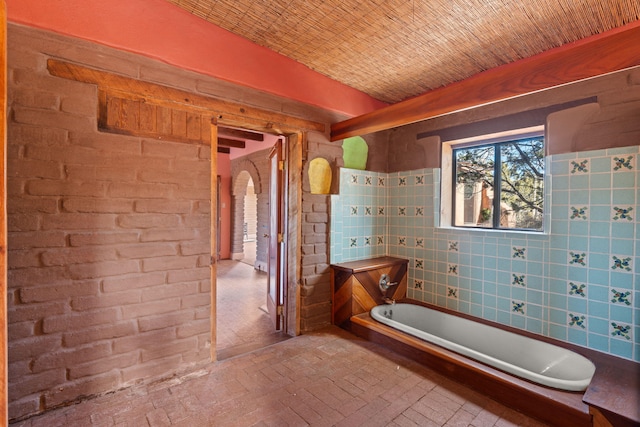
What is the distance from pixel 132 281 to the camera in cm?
194

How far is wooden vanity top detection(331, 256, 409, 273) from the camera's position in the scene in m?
2.86

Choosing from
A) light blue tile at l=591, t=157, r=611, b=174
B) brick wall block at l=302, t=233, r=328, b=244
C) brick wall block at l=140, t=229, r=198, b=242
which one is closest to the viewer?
brick wall block at l=140, t=229, r=198, b=242

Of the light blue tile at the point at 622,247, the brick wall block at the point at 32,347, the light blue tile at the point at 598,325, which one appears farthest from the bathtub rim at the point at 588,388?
the brick wall block at the point at 32,347

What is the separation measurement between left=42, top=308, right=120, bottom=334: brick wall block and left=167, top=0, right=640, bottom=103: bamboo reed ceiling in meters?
2.13

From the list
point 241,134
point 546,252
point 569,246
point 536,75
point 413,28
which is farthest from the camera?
point 241,134

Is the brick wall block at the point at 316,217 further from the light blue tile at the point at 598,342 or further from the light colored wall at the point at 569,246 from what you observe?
the light blue tile at the point at 598,342

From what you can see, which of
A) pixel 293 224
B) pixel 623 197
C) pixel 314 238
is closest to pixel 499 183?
pixel 623 197

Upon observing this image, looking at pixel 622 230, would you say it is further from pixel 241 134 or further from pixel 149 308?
pixel 241 134

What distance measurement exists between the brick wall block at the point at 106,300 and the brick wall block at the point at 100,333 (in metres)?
0.13

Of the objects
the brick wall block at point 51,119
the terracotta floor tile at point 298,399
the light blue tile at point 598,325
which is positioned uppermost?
the brick wall block at point 51,119

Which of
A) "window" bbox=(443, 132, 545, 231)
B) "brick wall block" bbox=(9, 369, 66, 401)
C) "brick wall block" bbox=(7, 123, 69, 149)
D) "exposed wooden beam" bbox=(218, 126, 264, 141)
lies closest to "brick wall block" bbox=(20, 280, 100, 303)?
"brick wall block" bbox=(9, 369, 66, 401)

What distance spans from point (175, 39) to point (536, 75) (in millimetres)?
2291

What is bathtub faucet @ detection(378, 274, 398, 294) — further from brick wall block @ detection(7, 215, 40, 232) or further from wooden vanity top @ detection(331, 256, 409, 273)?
brick wall block @ detection(7, 215, 40, 232)

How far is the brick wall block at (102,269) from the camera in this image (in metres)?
1.76
